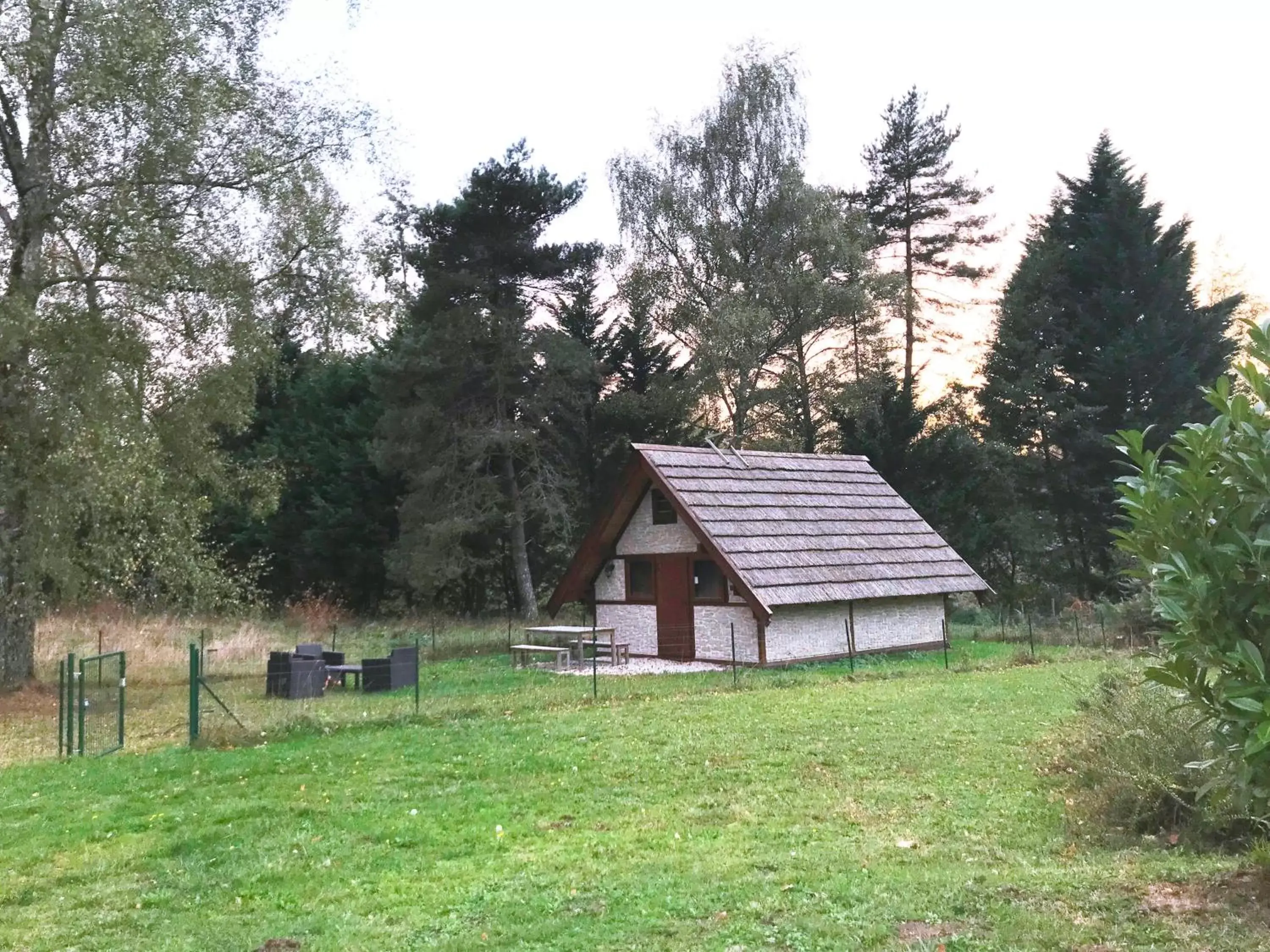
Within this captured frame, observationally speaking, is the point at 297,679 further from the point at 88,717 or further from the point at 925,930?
the point at 925,930

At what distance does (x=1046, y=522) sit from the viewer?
31.9 meters

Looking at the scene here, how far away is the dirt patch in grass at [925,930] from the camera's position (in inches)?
181

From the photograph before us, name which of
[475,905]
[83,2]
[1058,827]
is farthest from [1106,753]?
[83,2]

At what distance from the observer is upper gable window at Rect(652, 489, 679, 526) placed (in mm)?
19578

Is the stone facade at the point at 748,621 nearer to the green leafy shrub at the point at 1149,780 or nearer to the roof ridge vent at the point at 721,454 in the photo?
the roof ridge vent at the point at 721,454

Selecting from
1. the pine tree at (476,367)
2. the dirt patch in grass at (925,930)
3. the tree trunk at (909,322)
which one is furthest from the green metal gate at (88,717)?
the tree trunk at (909,322)

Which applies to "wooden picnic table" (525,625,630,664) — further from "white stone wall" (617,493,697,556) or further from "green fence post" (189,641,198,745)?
"green fence post" (189,641,198,745)

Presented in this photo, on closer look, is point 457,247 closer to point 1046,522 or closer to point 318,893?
point 1046,522

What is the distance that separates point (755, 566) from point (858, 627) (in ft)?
9.63

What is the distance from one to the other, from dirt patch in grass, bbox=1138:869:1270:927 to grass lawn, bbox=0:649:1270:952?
47mm

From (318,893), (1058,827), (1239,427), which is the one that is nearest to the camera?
(1239,427)

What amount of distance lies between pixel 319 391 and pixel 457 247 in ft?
40.0

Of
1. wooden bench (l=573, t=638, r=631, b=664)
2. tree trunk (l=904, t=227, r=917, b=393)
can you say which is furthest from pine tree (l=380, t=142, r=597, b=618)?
tree trunk (l=904, t=227, r=917, b=393)

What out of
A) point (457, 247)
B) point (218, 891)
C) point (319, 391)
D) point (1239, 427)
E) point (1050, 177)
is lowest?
point (218, 891)
